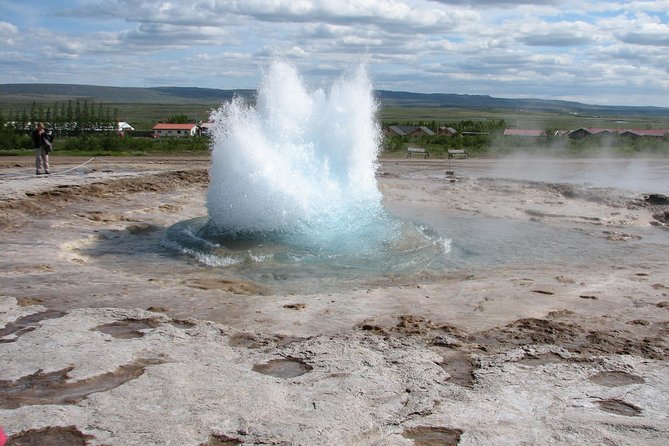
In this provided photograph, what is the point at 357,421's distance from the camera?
4.15m

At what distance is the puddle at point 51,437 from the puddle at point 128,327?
1610 mm

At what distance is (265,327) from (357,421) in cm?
191

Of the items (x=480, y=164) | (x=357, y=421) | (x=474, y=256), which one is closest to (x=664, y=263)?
(x=474, y=256)

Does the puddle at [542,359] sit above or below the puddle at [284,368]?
above

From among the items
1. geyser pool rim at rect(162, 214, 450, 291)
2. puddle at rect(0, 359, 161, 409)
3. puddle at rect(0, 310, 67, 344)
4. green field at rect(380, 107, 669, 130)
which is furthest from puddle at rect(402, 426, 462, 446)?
green field at rect(380, 107, 669, 130)

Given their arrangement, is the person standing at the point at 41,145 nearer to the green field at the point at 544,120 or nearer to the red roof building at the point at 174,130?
the red roof building at the point at 174,130

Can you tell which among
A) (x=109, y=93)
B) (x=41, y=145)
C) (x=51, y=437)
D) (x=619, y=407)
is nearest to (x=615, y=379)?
(x=619, y=407)

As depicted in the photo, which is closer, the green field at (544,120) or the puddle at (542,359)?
the puddle at (542,359)

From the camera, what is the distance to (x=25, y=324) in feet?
18.7

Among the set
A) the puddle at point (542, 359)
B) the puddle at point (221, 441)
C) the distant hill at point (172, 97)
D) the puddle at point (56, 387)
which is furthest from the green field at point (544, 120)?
the puddle at point (221, 441)

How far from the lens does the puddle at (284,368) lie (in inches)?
192

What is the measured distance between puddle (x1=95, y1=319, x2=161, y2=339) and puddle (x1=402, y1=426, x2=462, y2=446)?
2.47 meters

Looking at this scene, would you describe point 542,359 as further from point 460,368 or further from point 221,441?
point 221,441

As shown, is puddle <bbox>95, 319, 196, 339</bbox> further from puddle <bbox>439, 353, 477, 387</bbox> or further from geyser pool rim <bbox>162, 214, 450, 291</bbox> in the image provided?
puddle <bbox>439, 353, 477, 387</bbox>
